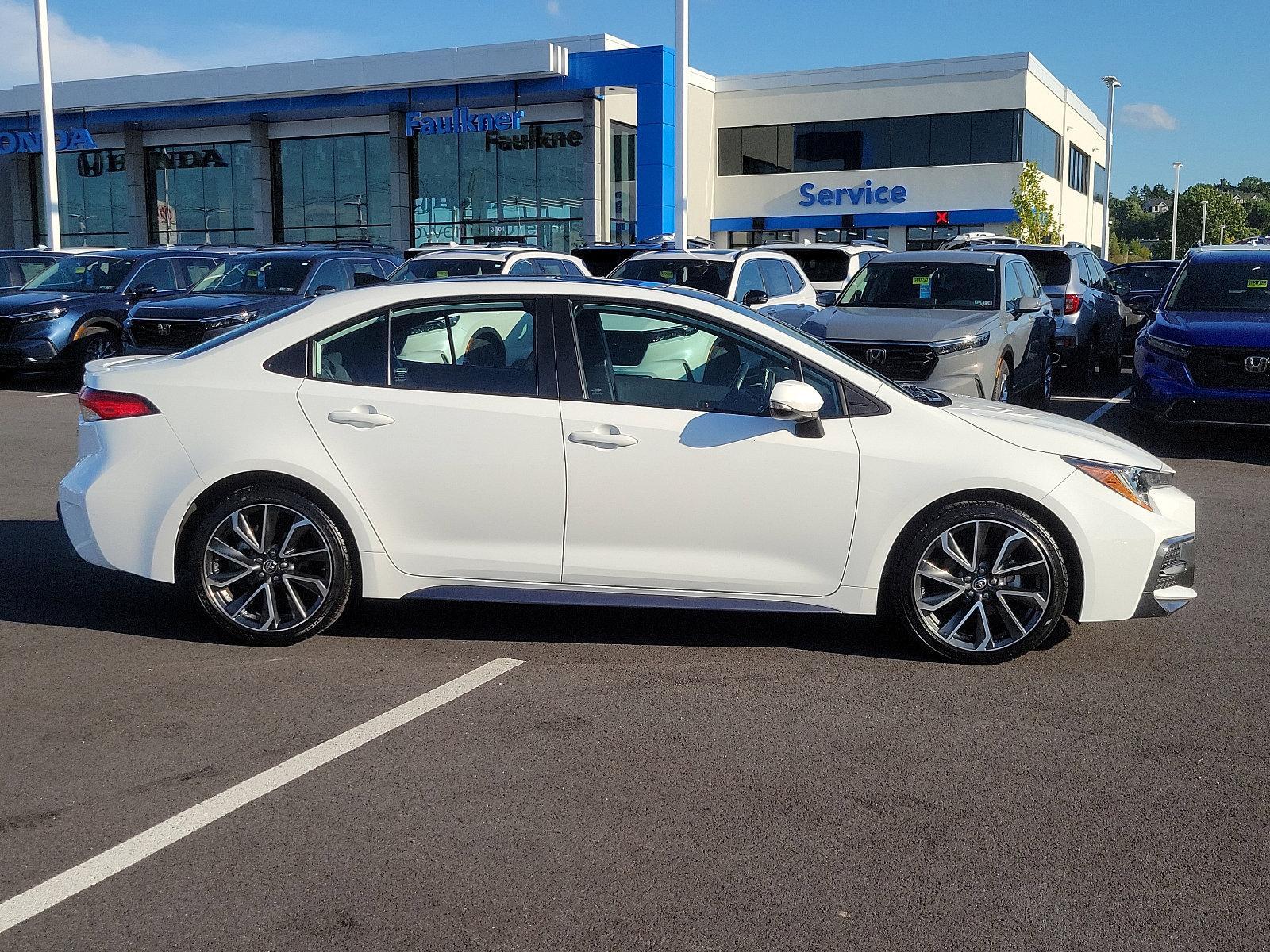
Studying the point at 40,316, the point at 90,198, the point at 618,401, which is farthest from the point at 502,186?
the point at 618,401

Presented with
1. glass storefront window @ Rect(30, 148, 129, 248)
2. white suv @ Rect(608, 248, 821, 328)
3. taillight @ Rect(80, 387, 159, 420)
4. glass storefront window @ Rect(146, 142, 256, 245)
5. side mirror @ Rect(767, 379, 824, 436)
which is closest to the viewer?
side mirror @ Rect(767, 379, 824, 436)

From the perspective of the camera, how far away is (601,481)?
17.9 feet

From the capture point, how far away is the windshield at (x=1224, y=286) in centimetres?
1223

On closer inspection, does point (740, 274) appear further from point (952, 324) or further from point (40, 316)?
point (40, 316)

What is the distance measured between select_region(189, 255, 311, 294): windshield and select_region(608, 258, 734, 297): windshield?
4.14 meters

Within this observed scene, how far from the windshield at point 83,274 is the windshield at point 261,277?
193 cm

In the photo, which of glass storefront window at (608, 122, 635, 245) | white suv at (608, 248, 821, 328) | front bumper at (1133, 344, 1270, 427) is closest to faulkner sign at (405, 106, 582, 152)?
glass storefront window at (608, 122, 635, 245)

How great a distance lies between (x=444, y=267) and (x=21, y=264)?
24.5 ft

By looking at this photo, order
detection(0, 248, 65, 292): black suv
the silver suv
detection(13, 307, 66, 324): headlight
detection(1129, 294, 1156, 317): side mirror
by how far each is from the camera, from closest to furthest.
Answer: the silver suv → detection(1129, 294, 1156, 317): side mirror → detection(13, 307, 66, 324): headlight → detection(0, 248, 65, 292): black suv

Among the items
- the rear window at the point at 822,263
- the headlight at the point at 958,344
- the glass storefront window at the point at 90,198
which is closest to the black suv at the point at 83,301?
the rear window at the point at 822,263

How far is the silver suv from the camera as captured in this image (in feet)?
37.6

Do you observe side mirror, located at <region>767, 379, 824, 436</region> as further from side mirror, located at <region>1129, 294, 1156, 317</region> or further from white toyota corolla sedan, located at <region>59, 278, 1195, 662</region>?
side mirror, located at <region>1129, 294, 1156, 317</region>

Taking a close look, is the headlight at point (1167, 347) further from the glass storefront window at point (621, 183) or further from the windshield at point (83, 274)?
the glass storefront window at point (621, 183)

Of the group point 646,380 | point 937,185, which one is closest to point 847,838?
point 646,380
